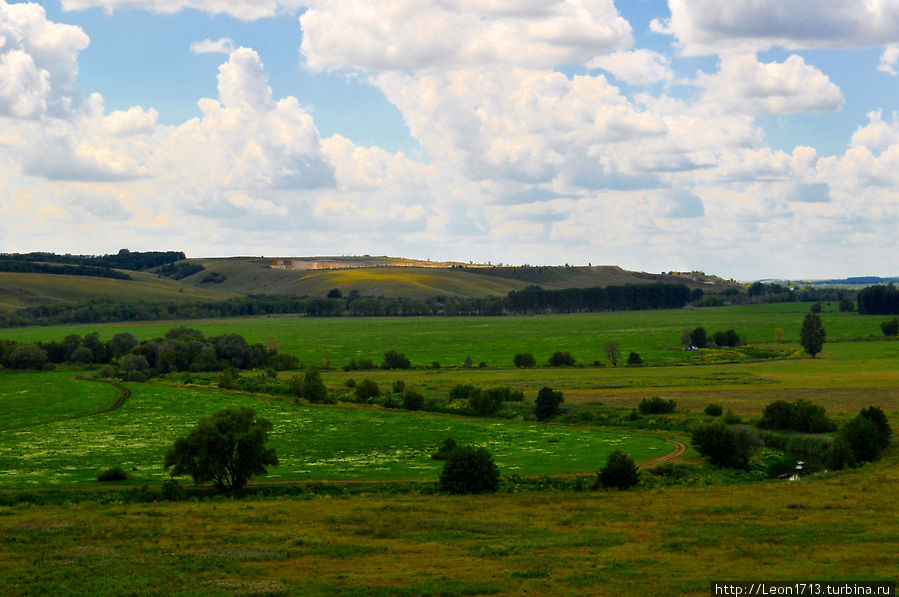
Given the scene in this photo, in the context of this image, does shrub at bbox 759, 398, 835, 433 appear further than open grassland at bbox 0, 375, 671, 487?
Yes

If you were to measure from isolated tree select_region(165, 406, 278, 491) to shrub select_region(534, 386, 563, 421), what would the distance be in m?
36.5

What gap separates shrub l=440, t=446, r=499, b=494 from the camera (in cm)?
5500

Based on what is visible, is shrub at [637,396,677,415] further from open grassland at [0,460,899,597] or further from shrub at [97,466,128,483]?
shrub at [97,466,128,483]

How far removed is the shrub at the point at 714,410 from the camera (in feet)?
279

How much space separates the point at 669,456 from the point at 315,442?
28880 millimetres

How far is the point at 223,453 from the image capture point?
188 ft

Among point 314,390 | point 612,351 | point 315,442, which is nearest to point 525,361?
point 612,351

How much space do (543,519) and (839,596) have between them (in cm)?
1849

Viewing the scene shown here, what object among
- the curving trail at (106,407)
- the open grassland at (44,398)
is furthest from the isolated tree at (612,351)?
the open grassland at (44,398)

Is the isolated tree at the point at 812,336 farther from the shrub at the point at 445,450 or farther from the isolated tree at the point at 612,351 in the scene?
the shrub at the point at 445,450

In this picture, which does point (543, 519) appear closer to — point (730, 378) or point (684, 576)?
point (684, 576)

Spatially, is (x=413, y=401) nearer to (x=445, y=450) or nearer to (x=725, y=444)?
(x=445, y=450)

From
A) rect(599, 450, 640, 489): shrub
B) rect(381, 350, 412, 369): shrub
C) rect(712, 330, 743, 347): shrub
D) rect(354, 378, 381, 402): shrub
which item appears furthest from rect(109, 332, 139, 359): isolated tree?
rect(599, 450, 640, 489): shrub

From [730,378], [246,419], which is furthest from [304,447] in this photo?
[730,378]
